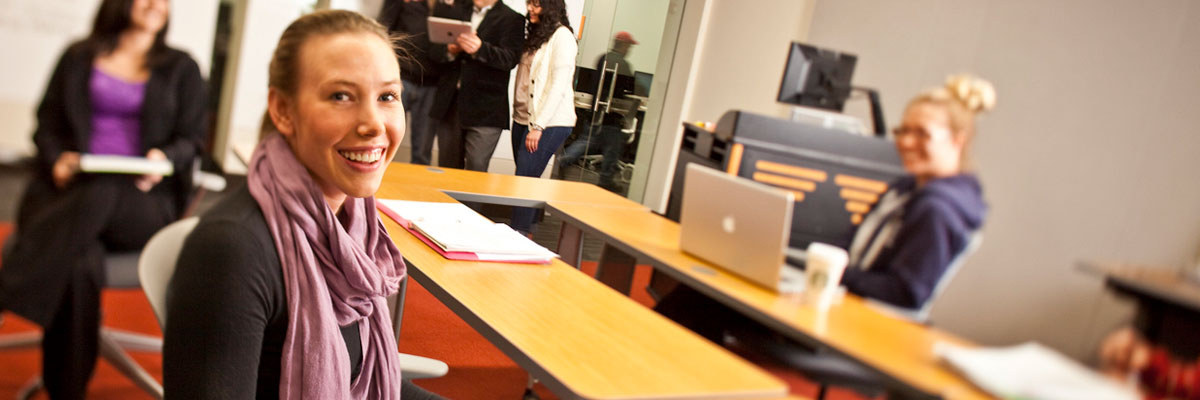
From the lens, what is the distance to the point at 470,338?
8.33 ft

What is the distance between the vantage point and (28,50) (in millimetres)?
2094

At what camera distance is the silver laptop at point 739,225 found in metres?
1.61

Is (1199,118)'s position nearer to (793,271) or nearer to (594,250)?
(793,271)

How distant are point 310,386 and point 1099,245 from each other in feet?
3.89

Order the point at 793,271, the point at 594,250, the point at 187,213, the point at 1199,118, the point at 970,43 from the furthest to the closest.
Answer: the point at 187,213 → the point at 594,250 → the point at 793,271 → the point at 970,43 → the point at 1199,118

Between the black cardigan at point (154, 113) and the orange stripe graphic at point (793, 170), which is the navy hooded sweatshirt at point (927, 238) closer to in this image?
the orange stripe graphic at point (793, 170)

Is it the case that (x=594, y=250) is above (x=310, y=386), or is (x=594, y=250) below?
above

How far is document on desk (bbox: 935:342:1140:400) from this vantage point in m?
1.17

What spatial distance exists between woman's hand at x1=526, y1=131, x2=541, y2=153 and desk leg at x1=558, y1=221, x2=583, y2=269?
0.25 metres

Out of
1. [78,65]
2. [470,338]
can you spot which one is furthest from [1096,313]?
[78,65]

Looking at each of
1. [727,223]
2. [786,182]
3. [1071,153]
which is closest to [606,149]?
[727,223]

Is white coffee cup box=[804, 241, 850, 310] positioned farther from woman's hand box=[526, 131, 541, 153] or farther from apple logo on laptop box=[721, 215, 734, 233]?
woman's hand box=[526, 131, 541, 153]

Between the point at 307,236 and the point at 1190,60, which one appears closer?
the point at 1190,60

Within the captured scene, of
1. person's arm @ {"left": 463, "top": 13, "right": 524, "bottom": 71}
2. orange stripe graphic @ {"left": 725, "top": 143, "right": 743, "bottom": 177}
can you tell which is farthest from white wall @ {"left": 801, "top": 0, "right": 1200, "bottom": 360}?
person's arm @ {"left": 463, "top": 13, "right": 524, "bottom": 71}
